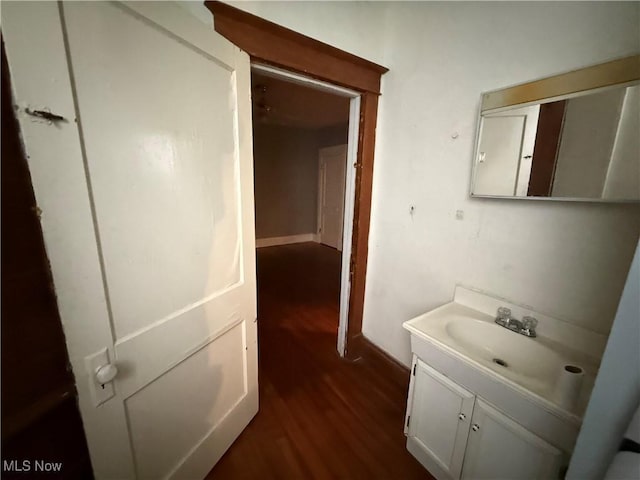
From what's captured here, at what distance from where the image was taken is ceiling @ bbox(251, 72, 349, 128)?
8.60ft

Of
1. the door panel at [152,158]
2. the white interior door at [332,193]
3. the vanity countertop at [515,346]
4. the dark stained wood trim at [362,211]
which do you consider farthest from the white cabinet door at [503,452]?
the white interior door at [332,193]

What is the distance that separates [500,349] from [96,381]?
1497mm

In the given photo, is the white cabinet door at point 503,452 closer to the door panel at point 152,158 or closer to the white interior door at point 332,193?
the door panel at point 152,158

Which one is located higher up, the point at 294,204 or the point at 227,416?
the point at 294,204

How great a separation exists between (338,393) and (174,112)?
5.81ft

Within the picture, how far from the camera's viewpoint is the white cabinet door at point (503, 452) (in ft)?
2.64

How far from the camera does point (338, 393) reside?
1657mm

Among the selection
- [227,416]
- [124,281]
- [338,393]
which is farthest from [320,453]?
[124,281]

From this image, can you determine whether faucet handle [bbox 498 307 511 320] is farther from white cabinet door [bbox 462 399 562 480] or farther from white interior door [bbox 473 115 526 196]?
white interior door [bbox 473 115 526 196]

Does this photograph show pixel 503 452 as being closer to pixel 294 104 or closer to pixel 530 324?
pixel 530 324

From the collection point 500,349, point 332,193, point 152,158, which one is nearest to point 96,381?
point 152,158

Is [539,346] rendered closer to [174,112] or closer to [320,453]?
[320,453]

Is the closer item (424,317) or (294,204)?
(424,317)

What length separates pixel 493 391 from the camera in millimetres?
894
